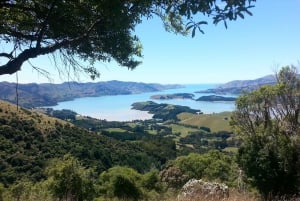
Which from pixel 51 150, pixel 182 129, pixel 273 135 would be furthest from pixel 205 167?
pixel 182 129

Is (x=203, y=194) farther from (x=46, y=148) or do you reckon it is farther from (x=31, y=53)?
(x=46, y=148)

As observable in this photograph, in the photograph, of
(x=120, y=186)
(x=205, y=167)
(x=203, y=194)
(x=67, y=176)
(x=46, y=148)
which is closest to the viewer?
(x=203, y=194)

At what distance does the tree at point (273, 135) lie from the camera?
19938mm

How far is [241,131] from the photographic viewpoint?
77.3 feet

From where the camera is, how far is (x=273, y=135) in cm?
2109

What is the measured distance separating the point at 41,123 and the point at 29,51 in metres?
85.7

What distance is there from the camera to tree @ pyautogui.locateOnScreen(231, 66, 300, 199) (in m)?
19.9

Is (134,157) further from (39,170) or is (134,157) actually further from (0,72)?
(0,72)

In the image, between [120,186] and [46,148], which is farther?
[46,148]

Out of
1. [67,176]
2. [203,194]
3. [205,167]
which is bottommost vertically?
[205,167]

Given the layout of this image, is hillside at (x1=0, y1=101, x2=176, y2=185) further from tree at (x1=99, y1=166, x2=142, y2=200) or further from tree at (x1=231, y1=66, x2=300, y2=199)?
tree at (x1=231, y1=66, x2=300, y2=199)

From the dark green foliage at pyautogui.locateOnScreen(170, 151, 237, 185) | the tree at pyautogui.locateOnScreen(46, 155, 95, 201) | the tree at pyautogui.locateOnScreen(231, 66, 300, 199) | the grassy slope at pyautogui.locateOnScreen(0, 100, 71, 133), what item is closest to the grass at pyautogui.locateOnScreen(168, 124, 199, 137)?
the grassy slope at pyautogui.locateOnScreen(0, 100, 71, 133)

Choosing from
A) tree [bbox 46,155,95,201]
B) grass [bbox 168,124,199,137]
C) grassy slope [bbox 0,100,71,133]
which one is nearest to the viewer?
tree [bbox 46,155,95,201]

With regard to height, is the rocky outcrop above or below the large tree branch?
below
